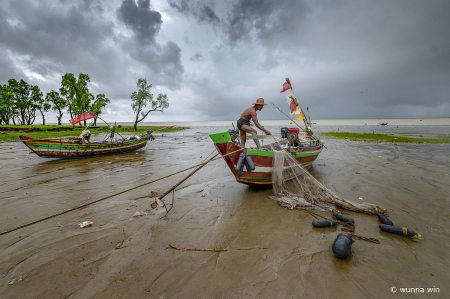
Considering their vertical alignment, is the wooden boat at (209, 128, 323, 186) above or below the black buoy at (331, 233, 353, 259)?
above

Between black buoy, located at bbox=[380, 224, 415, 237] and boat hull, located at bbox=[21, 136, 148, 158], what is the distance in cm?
1647

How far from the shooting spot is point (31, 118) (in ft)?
157

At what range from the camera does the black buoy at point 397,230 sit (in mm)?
4084

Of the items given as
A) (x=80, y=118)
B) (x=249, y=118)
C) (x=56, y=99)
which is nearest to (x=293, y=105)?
(x=249, y=118)

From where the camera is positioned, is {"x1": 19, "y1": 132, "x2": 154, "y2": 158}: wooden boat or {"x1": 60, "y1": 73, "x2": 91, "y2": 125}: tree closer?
{"x1": 19, "y1": 132, "x2": 154, "y2": 158}: wooden boat

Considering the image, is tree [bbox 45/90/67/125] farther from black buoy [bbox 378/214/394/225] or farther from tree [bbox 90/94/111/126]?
black buoy [bbox 378/214/394/225]

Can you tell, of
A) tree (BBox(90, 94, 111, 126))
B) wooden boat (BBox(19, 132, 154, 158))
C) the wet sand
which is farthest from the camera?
tree (BBox(90, 94, 111, 126))

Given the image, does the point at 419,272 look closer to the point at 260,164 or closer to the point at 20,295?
the point at 260,164

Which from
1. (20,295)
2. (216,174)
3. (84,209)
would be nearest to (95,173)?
(84,209)

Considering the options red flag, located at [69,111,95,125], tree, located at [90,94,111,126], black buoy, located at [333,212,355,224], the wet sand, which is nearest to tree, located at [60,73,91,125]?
tree, located at [90,94,111,126]

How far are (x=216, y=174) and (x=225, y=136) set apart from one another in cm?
435

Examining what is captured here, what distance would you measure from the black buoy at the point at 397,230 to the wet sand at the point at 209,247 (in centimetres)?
11

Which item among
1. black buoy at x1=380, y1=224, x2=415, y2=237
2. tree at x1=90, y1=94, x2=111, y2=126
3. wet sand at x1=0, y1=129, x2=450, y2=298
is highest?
tree at x1=90, y1=94, x2=111, y2=126

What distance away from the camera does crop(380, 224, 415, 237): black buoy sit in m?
4.08
